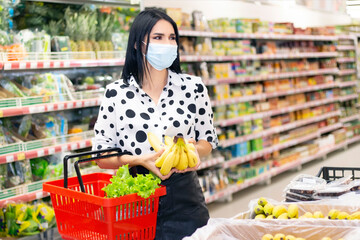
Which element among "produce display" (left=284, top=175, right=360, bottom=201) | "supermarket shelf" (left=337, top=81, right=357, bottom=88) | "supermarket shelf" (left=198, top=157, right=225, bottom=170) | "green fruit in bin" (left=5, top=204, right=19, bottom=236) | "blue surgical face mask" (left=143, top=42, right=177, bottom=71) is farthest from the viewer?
"supermarket shelf" (left=337, top=81, right=357, bottom=88)

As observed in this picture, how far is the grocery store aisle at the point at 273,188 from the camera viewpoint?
6387 mm

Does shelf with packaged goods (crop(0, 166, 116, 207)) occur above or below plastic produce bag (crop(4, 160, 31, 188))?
below

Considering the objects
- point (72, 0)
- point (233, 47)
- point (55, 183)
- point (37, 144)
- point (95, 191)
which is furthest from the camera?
point (233, 47)

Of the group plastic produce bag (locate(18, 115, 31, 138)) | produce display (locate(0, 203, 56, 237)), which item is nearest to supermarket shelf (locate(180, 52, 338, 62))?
plastic produce bag (locate(18, 115, 31, 138))

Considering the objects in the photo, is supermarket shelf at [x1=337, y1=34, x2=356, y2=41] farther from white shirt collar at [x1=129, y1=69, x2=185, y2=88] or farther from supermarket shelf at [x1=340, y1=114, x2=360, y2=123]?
white shirt collar at [x1=129, y1=69, x2=185, y2=88]

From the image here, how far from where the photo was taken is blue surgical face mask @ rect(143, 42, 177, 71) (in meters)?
2.46

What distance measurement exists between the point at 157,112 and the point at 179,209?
1.52ft

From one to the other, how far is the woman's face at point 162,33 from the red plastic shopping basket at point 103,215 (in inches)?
30.4

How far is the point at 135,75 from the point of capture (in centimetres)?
257

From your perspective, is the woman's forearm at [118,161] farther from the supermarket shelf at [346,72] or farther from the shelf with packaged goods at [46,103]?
the supermarket shelf at [346,72]

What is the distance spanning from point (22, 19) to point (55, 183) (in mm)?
2930

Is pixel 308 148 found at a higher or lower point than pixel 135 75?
lower

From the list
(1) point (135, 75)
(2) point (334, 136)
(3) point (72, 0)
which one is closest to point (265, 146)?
(2) point (334, 136)

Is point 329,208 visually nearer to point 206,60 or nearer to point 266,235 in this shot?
point 266,235
